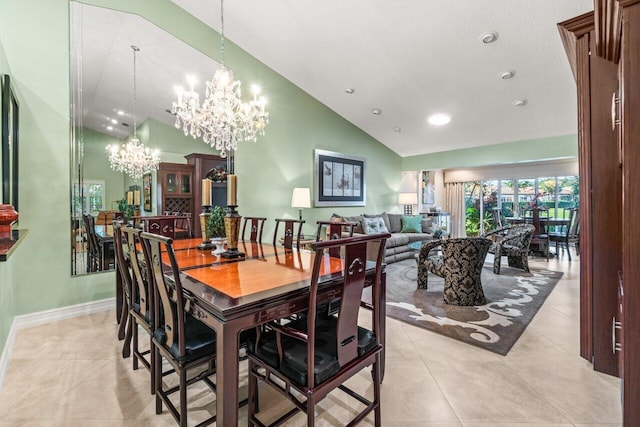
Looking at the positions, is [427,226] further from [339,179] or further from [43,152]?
[43,152]

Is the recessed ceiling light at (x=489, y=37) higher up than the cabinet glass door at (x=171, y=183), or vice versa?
the recessed ceiling light at (x=489, y=37)

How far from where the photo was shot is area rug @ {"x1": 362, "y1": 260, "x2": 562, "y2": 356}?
255cm

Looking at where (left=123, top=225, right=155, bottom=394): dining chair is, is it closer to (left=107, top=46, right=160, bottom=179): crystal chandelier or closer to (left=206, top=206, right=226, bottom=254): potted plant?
(left=206, top=206, right=226, bottom=254): potted plant

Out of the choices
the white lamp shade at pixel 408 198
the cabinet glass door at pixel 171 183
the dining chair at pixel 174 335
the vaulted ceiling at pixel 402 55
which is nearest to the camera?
the dining chair at pixel 174 335

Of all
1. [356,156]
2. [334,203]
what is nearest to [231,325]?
[334,203]

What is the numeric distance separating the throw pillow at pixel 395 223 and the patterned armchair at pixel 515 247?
200 centimetres

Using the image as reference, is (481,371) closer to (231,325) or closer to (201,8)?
(231,325)

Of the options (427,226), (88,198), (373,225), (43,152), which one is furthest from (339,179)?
(43,152)

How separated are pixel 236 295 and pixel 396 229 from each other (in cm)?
571

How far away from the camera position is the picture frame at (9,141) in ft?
6.98

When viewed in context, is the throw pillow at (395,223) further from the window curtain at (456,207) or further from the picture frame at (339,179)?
the window curtain at (456,207)

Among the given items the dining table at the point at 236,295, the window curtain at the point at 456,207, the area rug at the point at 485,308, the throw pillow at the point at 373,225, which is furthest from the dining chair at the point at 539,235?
the dining table at the point at 236,295

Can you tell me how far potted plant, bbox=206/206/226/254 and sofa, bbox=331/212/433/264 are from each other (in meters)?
2.82

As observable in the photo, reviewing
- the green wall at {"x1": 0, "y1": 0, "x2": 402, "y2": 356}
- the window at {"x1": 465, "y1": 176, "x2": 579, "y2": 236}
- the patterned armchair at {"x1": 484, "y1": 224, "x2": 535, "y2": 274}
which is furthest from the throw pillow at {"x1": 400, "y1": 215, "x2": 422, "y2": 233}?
the green wall at {"x1": 0, "y1": 0, "x2": 402, "y2": 356}
